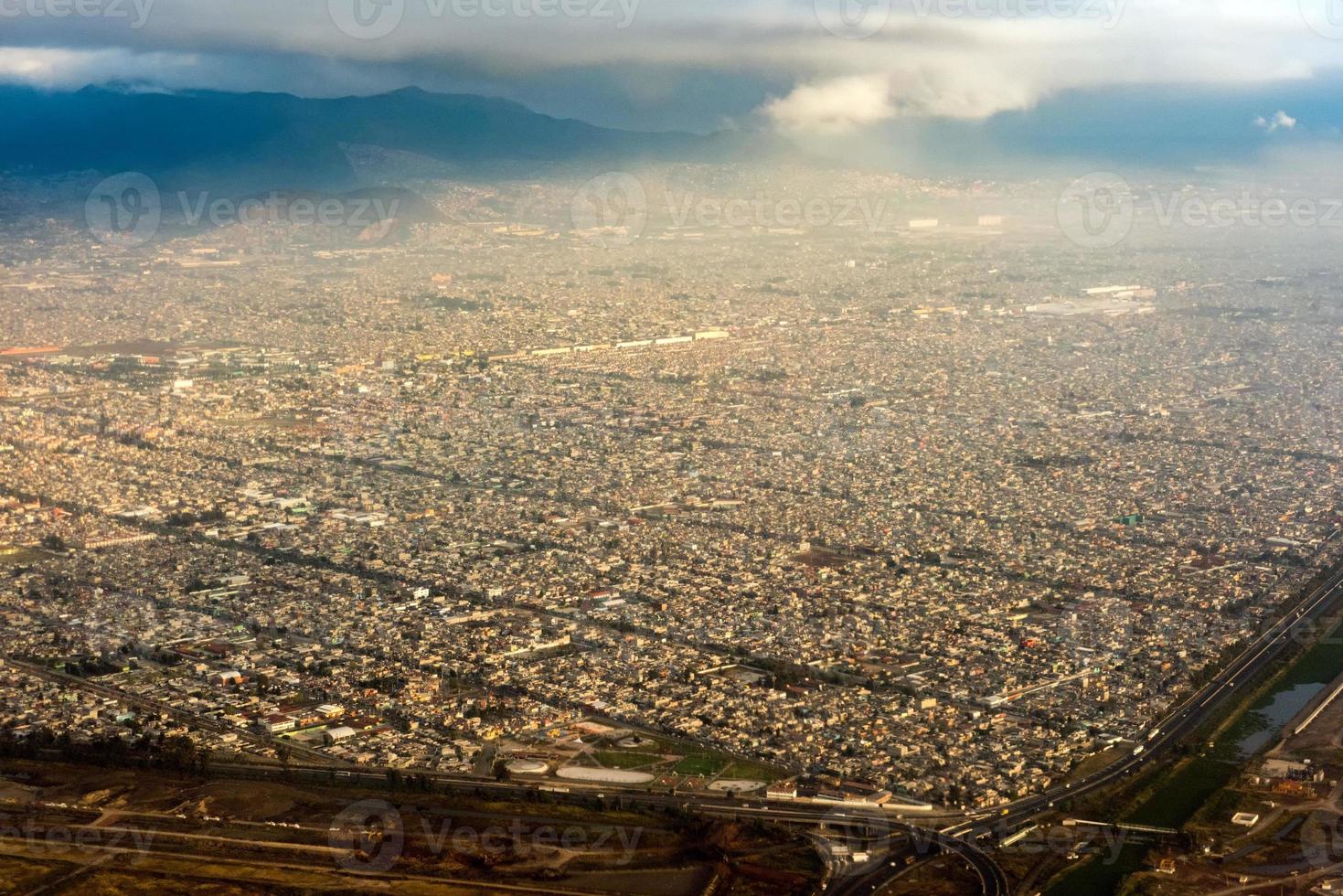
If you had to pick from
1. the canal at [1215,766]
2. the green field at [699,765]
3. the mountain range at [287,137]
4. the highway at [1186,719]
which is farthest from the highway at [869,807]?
the mountain range at [287,137]

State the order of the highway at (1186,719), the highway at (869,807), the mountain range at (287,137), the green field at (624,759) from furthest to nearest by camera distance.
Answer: the mountain range at (287,137)
the green field at (624,759)
the highway at (1186,719)
the highway at (869,807)

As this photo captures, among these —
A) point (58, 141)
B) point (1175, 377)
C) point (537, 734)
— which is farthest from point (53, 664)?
point (58, 141)

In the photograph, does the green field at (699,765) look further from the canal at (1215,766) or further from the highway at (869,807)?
the canal at (1215,766)

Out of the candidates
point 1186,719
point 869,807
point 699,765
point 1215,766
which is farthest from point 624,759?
point 1186,719

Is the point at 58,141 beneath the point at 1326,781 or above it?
above

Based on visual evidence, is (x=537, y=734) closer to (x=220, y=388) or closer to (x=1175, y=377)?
(x=220, y=388)

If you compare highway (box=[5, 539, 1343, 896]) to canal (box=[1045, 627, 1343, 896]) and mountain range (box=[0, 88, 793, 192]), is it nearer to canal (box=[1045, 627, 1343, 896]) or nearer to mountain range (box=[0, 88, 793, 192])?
canal (box=[1045, 627, 1343, 896])

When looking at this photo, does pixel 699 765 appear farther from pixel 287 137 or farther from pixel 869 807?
pixel 287 137

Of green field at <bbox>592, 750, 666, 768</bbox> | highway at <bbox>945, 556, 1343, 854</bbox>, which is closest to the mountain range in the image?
highway at <bbox>945, 556, 1343, 854</bbox>

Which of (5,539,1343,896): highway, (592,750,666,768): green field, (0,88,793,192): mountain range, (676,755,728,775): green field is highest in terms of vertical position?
(0,88,793,192): mountain range

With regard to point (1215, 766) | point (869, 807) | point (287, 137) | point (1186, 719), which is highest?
point (287, 137)

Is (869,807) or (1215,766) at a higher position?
(1215,766)
